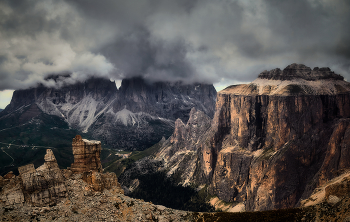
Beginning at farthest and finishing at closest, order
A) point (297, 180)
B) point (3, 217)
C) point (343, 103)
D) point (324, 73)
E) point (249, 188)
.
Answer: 1. point (324, 73)
2. point (249, 188)
3. point (343, 103)
4. point (297, 180)
5. point (3, 217)

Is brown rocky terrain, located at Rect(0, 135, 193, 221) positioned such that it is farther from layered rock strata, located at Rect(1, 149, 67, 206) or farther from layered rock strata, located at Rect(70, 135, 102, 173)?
layered rock strata, located at Rect(70, 135, 102, 173)

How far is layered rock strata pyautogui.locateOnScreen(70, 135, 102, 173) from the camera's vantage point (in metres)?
64.4

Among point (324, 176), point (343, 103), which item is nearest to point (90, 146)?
point (324, 176)

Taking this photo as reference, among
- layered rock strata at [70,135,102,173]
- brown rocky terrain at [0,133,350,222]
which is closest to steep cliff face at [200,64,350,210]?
brown rocky terrain at [0,133,350,222]

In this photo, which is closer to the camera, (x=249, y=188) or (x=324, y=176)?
(x=324, y=176)

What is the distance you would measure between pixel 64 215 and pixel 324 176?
124753 millimetres

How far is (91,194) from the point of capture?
5691 cm

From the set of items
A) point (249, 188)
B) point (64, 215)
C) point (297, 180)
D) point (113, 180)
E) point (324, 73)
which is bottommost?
point (249, 188)

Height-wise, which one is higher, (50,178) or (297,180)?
(50,178)

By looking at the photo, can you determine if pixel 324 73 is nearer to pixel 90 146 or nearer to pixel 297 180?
pixel 297 180

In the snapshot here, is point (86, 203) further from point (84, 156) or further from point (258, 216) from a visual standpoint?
point (258, 216)

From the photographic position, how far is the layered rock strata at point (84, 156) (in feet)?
211

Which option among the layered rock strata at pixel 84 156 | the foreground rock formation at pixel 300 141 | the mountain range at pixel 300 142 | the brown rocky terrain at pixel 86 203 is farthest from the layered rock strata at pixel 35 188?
the mountain range at pixel 300 142

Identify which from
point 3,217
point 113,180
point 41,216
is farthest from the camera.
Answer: point 113,180
